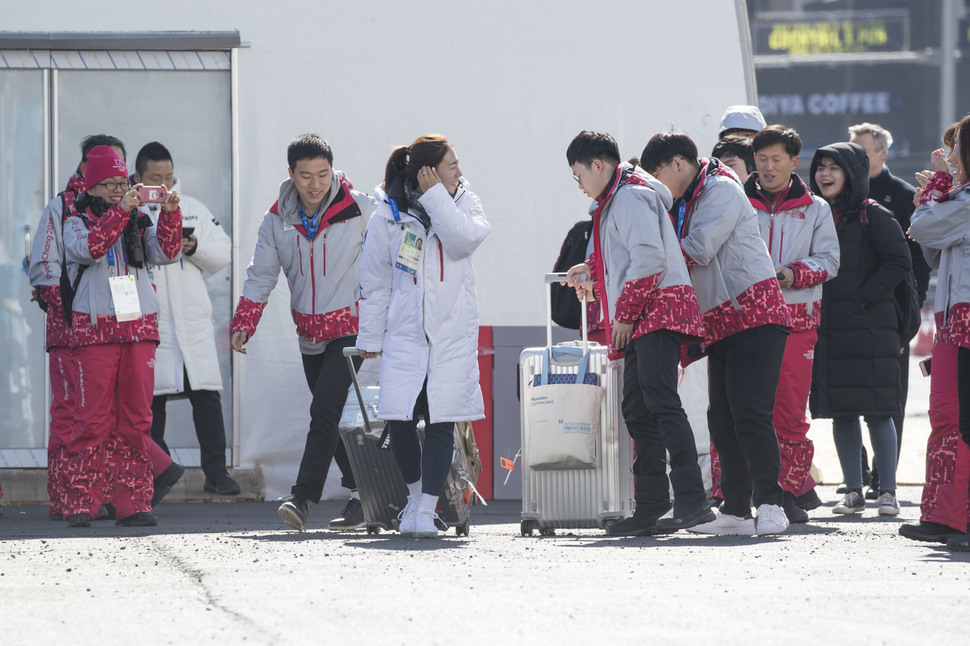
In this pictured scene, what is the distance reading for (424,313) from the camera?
20.1 ft

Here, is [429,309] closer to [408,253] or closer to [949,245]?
[408,253]

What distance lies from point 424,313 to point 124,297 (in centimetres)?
163

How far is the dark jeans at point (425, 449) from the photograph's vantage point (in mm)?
6102

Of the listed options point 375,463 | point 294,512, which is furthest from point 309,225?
point 294,512

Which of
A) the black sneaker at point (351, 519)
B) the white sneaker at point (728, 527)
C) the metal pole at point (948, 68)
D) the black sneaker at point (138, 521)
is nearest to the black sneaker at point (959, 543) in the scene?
the white sneaker at point (728, 527)

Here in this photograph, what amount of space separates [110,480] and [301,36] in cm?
287

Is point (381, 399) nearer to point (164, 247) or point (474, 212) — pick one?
point (474, 212)

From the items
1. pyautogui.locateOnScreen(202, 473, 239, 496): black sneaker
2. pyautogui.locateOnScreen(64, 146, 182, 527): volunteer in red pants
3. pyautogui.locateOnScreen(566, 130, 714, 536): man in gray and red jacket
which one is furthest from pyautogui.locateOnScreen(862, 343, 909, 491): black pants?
pyautogui.locateOnScreen(64, 146, 182, 527): volunteer in red pants

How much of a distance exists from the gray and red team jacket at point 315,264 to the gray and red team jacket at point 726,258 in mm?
1577

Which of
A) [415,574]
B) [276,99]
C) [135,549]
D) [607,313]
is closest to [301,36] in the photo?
[276,99]

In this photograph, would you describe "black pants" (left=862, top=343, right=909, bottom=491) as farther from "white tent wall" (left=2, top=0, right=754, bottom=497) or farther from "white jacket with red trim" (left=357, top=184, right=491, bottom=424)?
"white jacket with red trim" (left=357, top=184, right=491, bottom=424)

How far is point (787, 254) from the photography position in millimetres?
6953

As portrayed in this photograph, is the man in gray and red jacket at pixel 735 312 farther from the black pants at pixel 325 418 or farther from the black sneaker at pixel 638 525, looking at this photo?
the black pants at pixel 325 418

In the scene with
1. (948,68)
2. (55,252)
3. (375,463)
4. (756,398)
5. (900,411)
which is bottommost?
(375,463)
